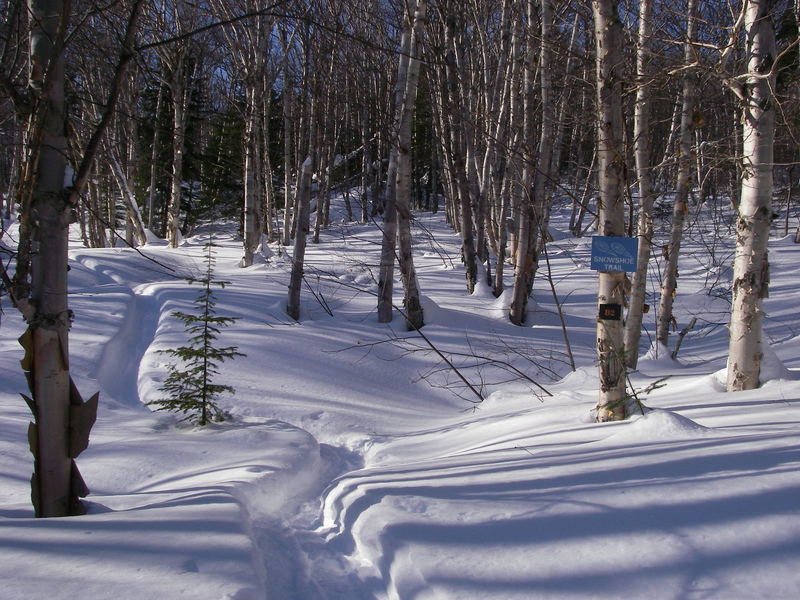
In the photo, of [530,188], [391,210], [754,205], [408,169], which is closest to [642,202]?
[754,205]

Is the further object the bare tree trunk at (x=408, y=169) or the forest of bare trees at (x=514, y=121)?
the bare tree trunk at (x=408, y=169)

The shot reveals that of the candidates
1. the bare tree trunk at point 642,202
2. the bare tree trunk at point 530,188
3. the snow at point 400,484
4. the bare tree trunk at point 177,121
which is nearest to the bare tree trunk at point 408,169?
the snow at point 400,484

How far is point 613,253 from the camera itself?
4.57 metres

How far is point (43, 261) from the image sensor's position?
3.40 meters

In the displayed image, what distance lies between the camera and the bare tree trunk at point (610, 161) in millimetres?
4664

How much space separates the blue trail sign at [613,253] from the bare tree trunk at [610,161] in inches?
7.6

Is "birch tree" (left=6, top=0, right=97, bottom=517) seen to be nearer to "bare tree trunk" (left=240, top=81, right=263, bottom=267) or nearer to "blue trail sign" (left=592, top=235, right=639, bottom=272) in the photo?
"blue trail sign" (left=592, top=235, right=639, bottom=272)

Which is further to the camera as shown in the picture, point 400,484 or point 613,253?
point 613,253

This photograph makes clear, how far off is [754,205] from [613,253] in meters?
1.91

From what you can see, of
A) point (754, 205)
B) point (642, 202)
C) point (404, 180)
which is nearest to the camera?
point (754, 205)

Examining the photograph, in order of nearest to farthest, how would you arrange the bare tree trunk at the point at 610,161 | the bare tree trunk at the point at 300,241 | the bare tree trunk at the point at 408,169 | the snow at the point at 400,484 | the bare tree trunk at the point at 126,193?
the snow at the point at 400,484, the bare tree trunk at the point at 610,161, the bare tree trunk at the point at 408,169, the bare tree trunk at the point at 300,241, the bare tree trunk at the point at 126,193

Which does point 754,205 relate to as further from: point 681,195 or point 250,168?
point 250,168

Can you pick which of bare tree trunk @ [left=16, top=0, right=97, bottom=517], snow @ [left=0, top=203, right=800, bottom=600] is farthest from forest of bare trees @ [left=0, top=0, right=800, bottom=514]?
snow @ [left=0, top=203, right=800, bottom=600]

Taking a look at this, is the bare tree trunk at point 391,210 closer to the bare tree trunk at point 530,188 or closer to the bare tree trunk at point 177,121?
the bare tree trunk at point 530,188
